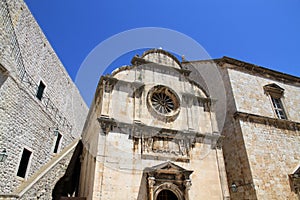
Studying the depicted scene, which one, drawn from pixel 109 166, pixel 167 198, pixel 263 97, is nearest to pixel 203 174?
pixel 167 198

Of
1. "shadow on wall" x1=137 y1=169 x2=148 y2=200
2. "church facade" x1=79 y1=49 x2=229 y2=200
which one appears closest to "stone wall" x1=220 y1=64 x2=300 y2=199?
"church facade" x1=79 y1=49 x2=229 y2=200

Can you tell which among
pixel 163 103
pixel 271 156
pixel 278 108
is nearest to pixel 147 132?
pixel 163 103

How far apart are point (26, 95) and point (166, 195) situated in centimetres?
868

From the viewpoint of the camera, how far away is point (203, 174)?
8.73 m

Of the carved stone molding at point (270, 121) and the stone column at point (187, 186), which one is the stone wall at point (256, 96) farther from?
the stone column at point (187, 186)

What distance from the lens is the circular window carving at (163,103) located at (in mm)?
9562

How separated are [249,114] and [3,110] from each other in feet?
41.2

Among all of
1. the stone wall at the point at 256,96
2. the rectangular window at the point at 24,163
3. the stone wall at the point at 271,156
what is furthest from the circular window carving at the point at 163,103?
the rectangular window at the point at 24,163

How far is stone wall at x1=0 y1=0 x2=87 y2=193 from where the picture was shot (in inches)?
363

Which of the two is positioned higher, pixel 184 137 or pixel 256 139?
pixel 256 139

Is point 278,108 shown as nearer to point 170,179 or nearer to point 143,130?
point 170,179

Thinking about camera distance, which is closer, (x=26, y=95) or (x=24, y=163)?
(x=24, y=163)

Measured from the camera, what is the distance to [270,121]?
40.3 feet

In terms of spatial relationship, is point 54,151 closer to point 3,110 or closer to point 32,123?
point 32,123
